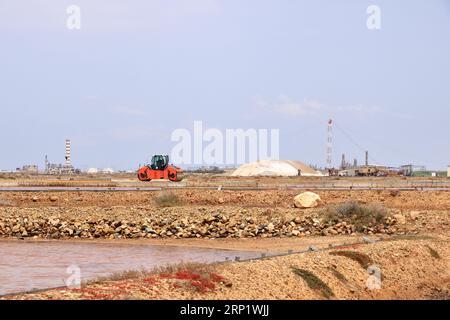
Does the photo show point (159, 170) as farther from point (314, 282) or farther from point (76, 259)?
point (314, 282)

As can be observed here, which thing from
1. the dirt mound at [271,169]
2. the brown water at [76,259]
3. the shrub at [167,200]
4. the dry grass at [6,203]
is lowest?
the dirt mound at [271,169]

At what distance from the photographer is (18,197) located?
50.1 metres

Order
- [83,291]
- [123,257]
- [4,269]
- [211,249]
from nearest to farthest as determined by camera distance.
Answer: [83,291], [4,269], [123,257], [211,249]

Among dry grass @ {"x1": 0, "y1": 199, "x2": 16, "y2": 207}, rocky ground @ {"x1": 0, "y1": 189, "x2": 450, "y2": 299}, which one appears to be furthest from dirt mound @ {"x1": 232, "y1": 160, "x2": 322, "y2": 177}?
dry grass @ {"x1": 0, "y1": 199, "x2": 16, "y2": 207}

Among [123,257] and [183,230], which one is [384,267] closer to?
[123,257]

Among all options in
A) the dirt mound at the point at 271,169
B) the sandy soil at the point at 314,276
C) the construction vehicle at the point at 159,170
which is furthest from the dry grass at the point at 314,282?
the dirt mound at the point at 271,169

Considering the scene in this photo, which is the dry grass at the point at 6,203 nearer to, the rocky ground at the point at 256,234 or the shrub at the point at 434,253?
the rocky ground at the point at 256,234

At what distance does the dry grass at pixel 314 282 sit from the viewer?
18.7m

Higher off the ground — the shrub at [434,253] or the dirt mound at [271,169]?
the shrub at [434,253]

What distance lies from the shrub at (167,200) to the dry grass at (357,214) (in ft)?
36.6

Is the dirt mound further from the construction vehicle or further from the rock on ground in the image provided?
the rock on ground

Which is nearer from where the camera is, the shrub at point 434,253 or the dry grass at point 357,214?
the shrub at point 434,253
